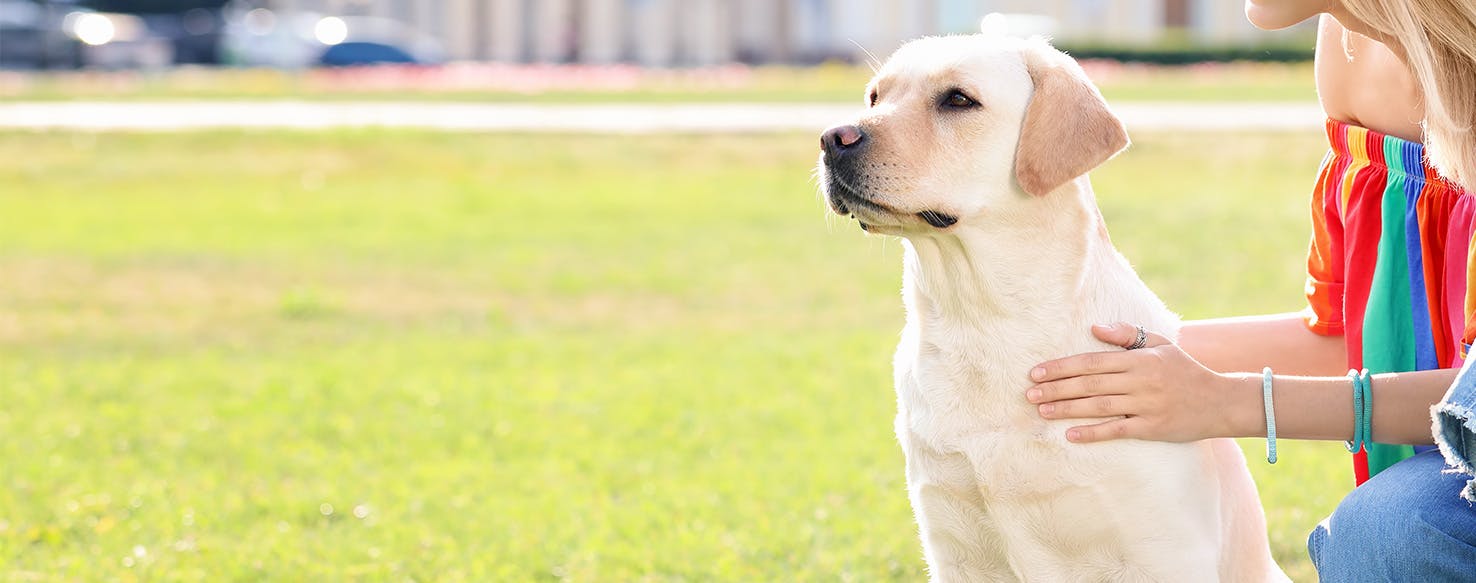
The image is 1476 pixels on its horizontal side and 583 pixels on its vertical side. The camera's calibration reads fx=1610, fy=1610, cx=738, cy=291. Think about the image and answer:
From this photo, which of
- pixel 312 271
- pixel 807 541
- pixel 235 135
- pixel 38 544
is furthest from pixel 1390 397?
pixel 235 135

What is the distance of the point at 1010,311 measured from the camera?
2881 mm

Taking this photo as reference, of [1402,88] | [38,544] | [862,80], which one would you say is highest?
[1402,88]

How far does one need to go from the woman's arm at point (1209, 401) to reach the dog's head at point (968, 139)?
0.34 m

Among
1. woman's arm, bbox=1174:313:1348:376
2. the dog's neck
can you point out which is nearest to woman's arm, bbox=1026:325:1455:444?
the dog's neck

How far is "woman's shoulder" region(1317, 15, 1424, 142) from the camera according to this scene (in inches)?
113

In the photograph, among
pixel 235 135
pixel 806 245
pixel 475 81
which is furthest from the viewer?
pixel 475 81

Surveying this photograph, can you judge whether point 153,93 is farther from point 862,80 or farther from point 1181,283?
point 1181,283

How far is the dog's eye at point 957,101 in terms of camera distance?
2865mm

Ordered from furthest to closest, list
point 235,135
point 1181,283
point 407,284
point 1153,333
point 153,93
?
point 153,93 < point 235,135 < point 407,284 < point 1181,283 < point 1153,333

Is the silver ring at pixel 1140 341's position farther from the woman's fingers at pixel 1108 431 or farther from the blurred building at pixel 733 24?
the blurred building at pixel 733 24

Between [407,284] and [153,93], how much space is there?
11748 mm

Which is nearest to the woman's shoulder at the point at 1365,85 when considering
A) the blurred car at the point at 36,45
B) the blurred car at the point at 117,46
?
the blurred car at the point at 36,45

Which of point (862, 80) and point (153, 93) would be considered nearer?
point (153, 93)

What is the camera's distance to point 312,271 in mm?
9758
